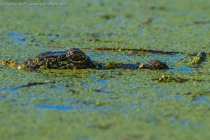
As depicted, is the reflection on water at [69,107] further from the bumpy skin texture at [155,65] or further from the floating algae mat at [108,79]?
the bumpy skin texture at [155,65]

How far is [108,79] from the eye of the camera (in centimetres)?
411

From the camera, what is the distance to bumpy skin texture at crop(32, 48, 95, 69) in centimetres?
435

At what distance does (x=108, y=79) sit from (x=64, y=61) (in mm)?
468

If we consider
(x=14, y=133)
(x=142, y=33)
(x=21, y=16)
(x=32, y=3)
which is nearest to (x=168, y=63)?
(x=142, y=33)

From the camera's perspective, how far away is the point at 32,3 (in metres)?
7.72

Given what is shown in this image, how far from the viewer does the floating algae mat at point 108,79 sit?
3.08m

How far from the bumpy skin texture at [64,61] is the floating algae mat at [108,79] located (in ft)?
0.20

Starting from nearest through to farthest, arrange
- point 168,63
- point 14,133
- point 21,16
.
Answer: point 14,133
point 168,63
point 21,16

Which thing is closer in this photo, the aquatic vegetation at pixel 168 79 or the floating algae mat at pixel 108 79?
the floating algae mat at pixel 108 79

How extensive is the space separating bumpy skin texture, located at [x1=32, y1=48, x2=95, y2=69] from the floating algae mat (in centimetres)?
6

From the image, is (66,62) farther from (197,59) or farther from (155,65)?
(197,59)

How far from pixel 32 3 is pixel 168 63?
11.6ft

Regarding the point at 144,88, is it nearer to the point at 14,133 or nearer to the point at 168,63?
the point at 168,63

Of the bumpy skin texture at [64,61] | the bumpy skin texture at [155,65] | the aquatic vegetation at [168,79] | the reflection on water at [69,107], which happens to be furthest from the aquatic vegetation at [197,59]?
the reflection on water at [69,107]
